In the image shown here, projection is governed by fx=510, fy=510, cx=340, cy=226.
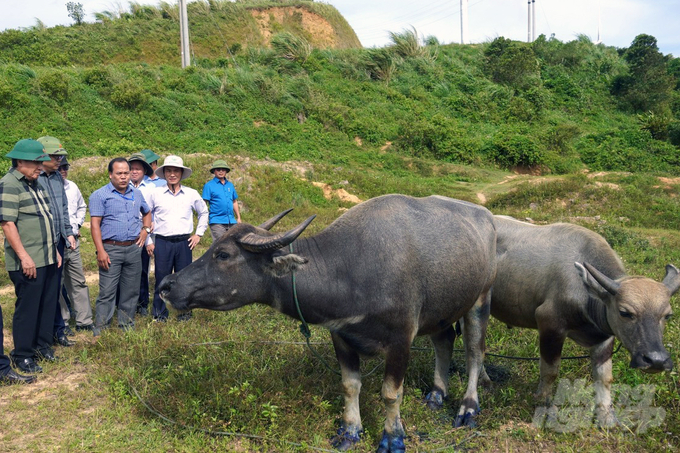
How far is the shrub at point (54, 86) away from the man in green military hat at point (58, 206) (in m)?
13.2

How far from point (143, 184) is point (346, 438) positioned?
14.2ft

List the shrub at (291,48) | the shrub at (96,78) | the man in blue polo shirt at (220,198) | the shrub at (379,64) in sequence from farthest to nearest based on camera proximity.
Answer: the shrub at (379,64), the shrub at (291,48), the shrub at (96,78), the man in blue polo shirt at (220,198)

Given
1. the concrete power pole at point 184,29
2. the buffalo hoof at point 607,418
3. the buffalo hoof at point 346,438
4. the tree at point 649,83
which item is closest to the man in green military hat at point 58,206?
the buffalo hoof at point 346,438

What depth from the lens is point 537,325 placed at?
178 inches

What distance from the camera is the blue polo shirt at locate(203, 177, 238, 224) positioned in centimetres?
685

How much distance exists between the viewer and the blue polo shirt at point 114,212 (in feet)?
17.3

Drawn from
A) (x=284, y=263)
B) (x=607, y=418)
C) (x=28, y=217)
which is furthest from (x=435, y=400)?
(x=28, y=217)

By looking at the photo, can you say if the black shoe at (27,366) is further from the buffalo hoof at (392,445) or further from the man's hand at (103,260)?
the buffalo hoof at (392,445)

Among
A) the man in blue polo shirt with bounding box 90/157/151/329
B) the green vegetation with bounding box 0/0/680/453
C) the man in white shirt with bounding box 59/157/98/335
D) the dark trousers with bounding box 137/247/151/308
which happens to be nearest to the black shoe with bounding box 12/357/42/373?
the green vegetation with bounding box 0/0/680/453

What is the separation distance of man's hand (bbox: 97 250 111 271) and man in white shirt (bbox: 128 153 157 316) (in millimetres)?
730

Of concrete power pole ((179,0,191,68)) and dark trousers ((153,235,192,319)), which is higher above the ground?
concrete power pole ((179,0,191,68))

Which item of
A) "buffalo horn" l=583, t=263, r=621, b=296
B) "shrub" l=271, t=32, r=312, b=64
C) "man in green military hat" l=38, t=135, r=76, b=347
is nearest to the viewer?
"buffalo horn" l=583, t=263, r=621, b=296

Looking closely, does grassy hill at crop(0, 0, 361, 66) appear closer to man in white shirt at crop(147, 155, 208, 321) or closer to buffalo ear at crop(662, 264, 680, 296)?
man in white shirt at crop(147, 155, 208, 321)

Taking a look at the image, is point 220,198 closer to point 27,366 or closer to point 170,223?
point 170,223
